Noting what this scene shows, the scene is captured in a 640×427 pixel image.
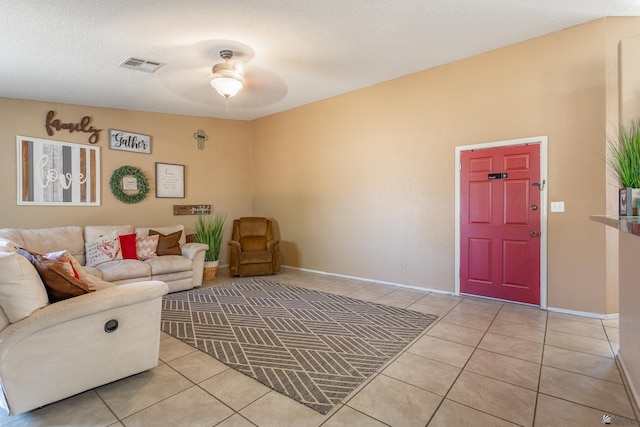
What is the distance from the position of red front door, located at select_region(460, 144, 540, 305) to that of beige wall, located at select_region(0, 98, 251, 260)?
14.4 ft

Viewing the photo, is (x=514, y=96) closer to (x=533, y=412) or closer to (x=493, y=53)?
(x=493, y=53)

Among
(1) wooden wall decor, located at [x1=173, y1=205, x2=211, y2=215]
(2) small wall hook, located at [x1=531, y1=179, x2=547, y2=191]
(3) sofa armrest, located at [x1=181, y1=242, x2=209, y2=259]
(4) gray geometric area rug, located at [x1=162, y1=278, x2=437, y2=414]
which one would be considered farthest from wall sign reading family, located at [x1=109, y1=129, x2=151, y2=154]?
(2) small wall hook, located at [x1=531, y1=179, x2=547, y2=191]

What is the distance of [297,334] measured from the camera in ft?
9.38

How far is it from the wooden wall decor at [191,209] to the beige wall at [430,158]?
1060mm

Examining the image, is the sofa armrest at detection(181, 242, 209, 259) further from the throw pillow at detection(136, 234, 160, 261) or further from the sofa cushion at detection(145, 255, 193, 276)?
the throw pillow at detection(136, 234, 160, 261)

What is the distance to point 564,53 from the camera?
3.28 metres

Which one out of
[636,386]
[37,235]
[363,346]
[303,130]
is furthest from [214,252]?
[636,386]

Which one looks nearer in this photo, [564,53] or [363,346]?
[363,346]

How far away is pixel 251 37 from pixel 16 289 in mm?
2846

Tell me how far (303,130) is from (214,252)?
270cm

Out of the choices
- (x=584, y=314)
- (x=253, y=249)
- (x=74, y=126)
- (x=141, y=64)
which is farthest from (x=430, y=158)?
(x=74, y=126)

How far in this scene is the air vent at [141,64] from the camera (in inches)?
137

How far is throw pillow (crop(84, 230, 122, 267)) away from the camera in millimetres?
4074

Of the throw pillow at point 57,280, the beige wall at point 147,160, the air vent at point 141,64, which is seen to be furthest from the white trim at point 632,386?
the beige wall at point 147,160
